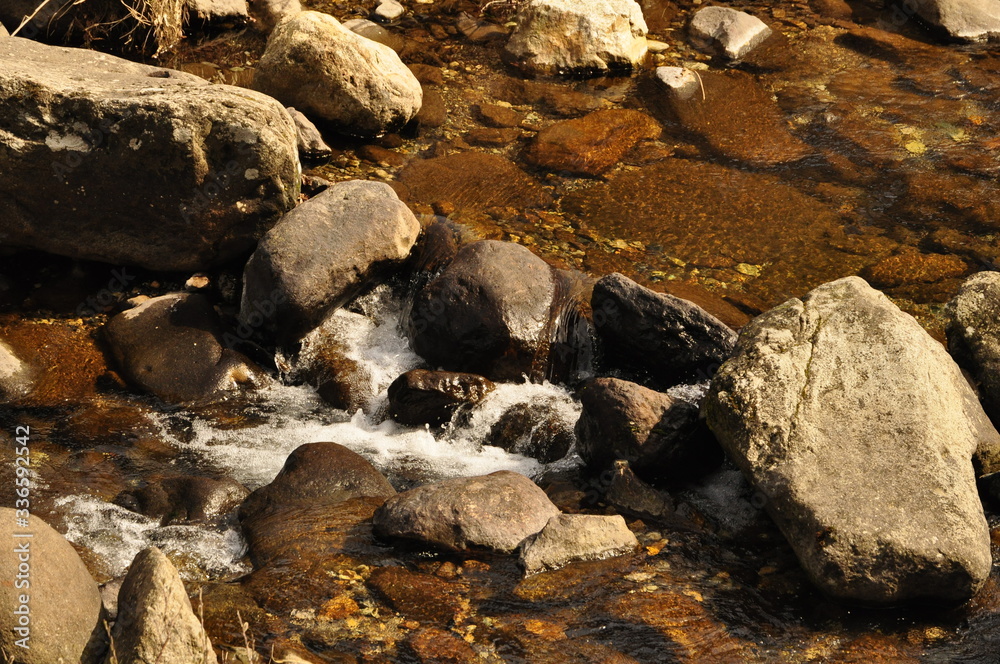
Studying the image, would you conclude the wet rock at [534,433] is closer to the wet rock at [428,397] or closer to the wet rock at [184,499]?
the wet rock at [428,397]

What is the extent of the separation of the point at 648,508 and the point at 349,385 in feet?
8.04

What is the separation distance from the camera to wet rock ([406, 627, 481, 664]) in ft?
14.2

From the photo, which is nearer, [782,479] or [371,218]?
[782,479]

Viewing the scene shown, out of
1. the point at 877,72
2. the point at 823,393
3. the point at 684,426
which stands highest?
the point at 877,72

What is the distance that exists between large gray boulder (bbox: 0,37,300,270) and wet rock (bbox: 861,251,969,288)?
4.64m

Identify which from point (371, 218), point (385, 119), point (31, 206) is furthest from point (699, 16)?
point (31, 206)

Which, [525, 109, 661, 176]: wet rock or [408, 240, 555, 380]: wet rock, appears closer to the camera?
[408, 240, 555, 380]: wet rock

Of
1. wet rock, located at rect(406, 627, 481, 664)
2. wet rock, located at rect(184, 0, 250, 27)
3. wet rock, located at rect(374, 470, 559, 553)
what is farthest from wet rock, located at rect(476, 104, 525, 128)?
wet rock, located at rect(406, 627, 481, 664)

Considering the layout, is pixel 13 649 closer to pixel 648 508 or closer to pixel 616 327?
pixel 648 508

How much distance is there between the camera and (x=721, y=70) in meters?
10.8

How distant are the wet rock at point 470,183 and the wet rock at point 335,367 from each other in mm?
1564

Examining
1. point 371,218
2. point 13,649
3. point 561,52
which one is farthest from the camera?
point 561,52

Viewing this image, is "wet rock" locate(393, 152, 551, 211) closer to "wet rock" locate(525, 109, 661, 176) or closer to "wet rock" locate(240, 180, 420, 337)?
"wet rock" locate(525, 109, 661, 176)

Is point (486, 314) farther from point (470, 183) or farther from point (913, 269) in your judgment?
point (913, 269)
